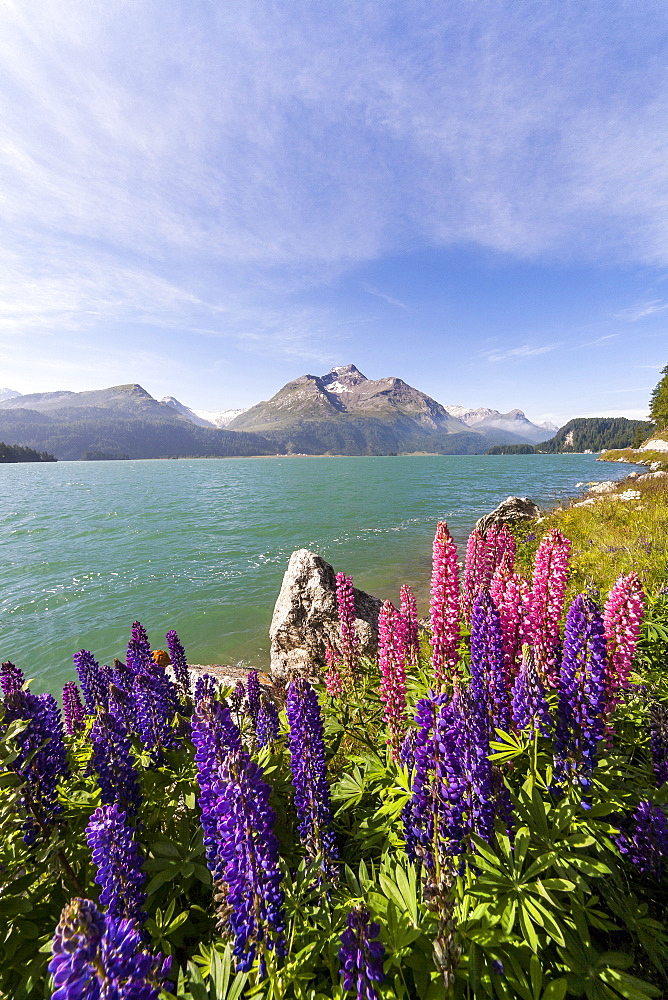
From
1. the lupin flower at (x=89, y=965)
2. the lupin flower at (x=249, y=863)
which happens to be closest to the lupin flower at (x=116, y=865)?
the lupin flower at (x=249, y=863)

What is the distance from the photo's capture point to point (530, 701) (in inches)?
125

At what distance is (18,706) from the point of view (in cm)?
343

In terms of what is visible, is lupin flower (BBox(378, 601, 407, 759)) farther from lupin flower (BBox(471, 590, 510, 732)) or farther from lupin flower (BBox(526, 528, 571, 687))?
lupin flower (BBox(526, 528, 571, 687))

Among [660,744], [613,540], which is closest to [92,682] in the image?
[660,744]

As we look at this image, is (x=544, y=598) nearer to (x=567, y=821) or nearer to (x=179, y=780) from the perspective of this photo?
(x=567, y=821)

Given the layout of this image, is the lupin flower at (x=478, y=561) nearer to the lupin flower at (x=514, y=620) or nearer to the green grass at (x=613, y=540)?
the green grass at (x=613, y=540)

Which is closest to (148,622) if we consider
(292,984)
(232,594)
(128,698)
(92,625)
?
(92,625)

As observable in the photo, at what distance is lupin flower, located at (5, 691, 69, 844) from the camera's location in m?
3.25

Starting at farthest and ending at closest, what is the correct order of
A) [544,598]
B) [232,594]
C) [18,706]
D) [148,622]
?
[232,594], [148,622], [544,598], [18,706]

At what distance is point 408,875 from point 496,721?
4.99 ft

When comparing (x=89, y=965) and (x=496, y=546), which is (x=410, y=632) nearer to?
(x=496, y=546)

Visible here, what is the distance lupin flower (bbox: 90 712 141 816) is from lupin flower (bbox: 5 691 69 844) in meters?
0.46

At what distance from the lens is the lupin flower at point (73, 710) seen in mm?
6477

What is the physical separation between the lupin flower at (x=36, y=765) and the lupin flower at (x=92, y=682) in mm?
1282
